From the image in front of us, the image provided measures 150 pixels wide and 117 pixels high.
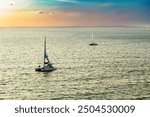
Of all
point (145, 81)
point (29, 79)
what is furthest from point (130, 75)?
point (29, 79)

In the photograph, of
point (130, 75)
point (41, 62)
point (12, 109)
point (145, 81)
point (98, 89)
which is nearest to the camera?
point (12, 109)

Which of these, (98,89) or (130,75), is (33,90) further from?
(130,75)

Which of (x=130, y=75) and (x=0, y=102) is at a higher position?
(x=0, y=102)

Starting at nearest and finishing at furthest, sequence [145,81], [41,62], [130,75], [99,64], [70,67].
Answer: [145,81] < [130,75] < [70,67] < [99,64] < [41,62]

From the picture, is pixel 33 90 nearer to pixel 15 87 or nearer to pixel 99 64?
pixel 15 87

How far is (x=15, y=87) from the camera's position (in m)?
43.2

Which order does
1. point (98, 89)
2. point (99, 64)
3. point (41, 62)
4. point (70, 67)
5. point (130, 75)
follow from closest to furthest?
point (98, 89) < point (130, 75) < point (70, 67) < point (99, 64) < point (41, 62)

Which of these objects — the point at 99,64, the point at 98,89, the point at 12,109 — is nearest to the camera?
the point at 12,109

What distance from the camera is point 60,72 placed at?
52.7 m

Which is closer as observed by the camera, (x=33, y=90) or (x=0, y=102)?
→ (x=0, y=102)

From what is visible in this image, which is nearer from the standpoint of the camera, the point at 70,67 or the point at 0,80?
the point at 0,80

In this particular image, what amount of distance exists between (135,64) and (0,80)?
23385mm

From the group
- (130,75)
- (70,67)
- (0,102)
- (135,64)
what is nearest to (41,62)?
(70,67)

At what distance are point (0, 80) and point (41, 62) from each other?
712 inches
